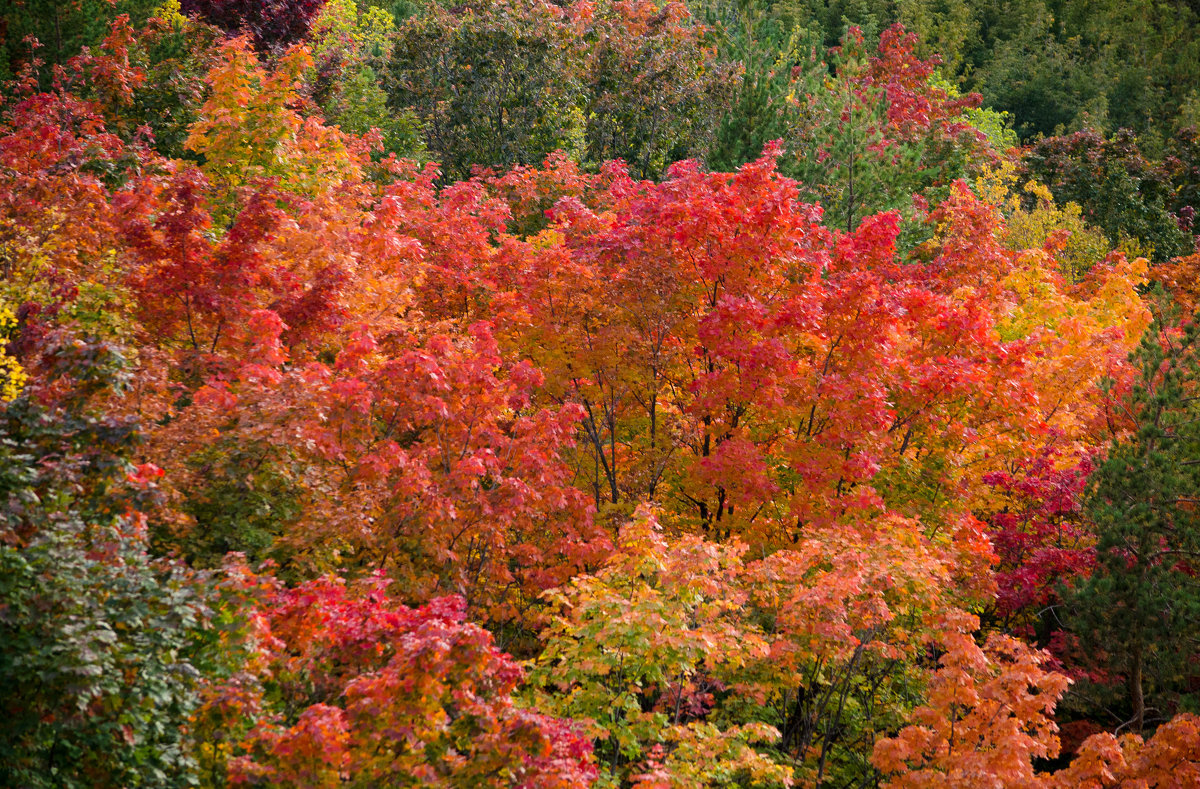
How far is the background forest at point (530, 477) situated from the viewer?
7453mm

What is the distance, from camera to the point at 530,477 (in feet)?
43.8

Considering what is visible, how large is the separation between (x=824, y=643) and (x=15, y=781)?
338 inches

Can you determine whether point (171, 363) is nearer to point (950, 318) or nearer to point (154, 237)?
point (154, 237)

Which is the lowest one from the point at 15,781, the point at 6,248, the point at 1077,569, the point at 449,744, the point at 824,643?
the point at 1077,569

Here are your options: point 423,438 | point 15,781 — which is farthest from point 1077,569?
point 15,781

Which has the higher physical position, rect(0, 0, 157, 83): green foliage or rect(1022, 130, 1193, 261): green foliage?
rect(0, 0, 157, 83): green foliage

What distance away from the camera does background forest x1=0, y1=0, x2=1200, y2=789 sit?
7.45 meters

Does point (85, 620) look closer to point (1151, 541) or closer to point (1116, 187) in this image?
point (1151, 541)

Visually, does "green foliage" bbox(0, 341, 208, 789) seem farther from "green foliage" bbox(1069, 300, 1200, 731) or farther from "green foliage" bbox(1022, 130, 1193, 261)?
"green foliage" bbox(1022, 130, 1193, 261)

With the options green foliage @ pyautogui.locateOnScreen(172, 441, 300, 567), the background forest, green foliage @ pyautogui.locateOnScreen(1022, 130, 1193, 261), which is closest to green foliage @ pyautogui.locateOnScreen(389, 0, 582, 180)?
the background forest

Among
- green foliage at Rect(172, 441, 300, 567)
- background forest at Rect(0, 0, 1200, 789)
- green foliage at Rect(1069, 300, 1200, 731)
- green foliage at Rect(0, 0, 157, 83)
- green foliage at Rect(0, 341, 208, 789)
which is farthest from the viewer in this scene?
green foliage at Rect(0, 0, 157, 83)

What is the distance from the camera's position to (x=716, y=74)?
33.7 m

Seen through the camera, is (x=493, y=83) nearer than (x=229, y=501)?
No

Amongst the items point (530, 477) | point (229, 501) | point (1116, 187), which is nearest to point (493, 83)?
point (530, 477)
